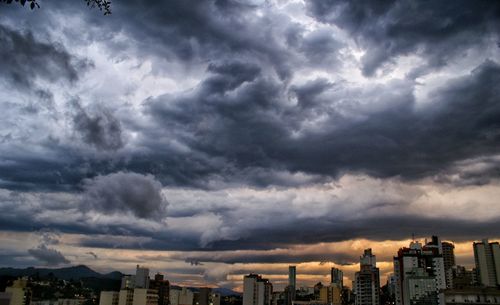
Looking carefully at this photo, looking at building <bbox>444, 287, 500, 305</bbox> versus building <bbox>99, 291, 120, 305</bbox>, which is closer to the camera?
building <bbox>444, 287, 500, 305</bbox>

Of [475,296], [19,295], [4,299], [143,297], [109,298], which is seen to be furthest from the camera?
[143,297]

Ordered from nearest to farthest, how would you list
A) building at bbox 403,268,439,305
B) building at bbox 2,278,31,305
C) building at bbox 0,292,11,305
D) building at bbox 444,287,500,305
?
building at bbox 444,287,500,305, building at bbox 0,292,11,305, building at bbox 2,278,31,305, building at bbox 403,268,439,305

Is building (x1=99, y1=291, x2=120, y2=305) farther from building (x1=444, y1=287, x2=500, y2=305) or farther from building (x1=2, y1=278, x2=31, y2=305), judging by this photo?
building (x1=444, y1=287, x2=500, y2=305)

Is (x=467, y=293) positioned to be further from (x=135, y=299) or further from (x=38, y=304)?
(x=38, y=304)

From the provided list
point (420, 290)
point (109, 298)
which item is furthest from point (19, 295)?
point (420, 290)

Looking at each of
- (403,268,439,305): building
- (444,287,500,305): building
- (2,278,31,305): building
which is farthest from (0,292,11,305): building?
(403,268,439,305): building

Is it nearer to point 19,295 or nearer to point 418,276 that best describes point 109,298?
point 19,295

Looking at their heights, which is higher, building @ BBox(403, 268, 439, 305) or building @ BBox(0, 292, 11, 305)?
building @ BBox(403, 268, 439, 305)

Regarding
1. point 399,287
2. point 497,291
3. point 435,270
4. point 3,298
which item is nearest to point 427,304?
point 399,287

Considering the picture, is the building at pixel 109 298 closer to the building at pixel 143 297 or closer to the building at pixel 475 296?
the building at pixel 143 297
